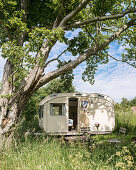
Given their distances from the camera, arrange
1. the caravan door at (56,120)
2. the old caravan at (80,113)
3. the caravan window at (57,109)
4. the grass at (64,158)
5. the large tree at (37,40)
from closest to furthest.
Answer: the grass at (64,158) → the large tree at (37,40) → the caravan door at (56,120) → the old caravan at (80,113) → the caravan window at (57,109)

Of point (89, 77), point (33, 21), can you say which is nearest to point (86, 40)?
point (89, 77)

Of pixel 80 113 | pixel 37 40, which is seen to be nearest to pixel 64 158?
pixel 37 40

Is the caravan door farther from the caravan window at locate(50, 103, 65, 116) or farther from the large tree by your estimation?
the large tree

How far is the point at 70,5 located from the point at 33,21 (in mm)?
2758

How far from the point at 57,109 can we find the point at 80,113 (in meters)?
1.54

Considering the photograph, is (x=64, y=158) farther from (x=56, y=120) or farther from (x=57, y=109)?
(x=57, y=109)

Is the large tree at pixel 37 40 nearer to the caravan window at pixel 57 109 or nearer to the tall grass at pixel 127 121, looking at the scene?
the caravan window at pixel 57 109

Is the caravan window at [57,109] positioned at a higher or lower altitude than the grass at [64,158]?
higher

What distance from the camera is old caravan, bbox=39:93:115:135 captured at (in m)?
10.9

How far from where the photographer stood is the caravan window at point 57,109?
1112cm

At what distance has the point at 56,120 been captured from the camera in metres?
10.9

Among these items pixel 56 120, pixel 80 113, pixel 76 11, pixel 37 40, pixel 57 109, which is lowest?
pixel 56 120

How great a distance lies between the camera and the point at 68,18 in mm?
6918

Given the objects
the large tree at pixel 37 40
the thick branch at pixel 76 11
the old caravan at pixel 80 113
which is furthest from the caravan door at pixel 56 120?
the thick branch at pixel 76 11
